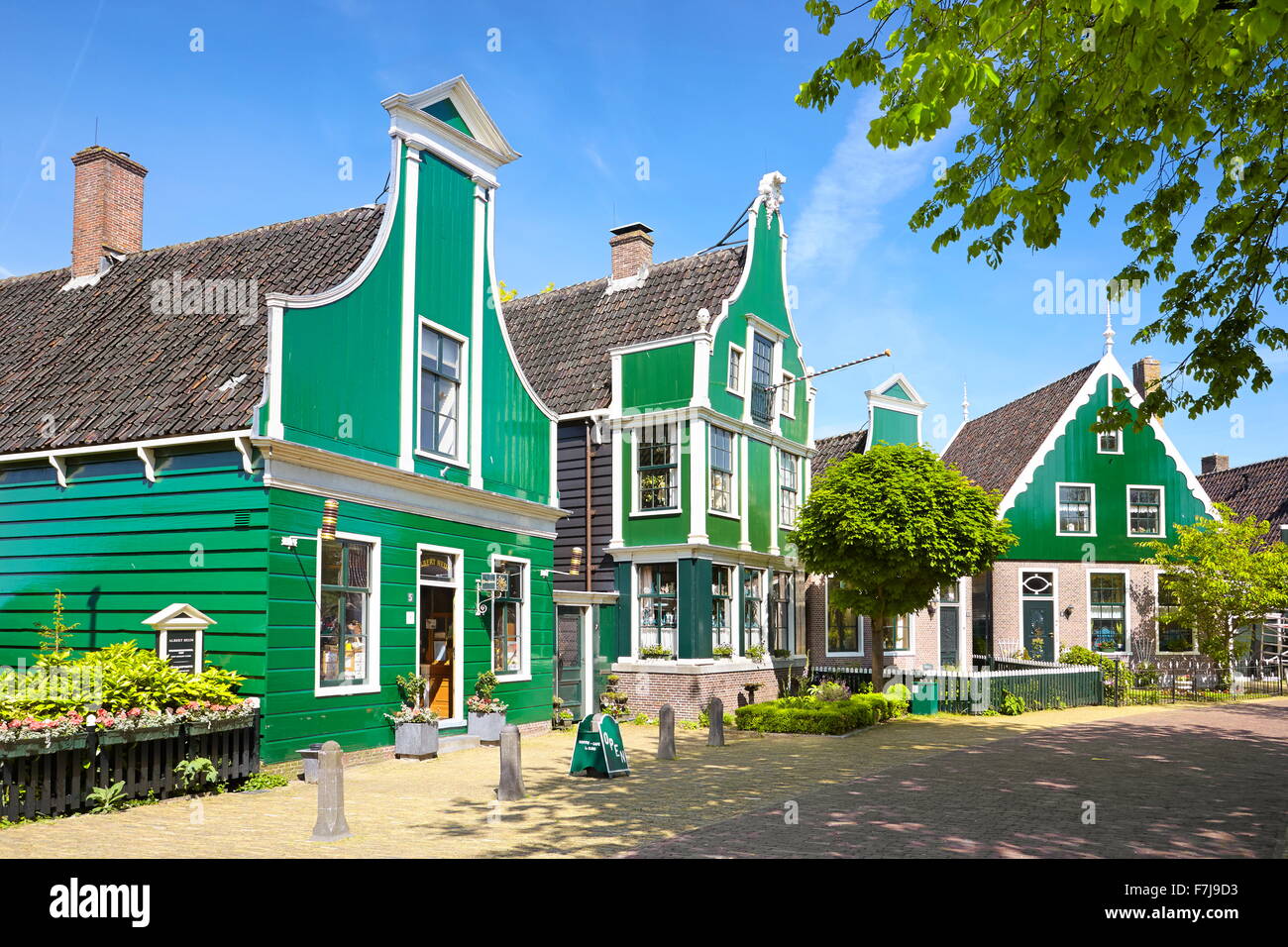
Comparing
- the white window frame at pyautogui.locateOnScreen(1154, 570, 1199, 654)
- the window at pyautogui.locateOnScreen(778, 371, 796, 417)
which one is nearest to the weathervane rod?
the window at pyautogui.locateOnScreen(778, 371, 796, 417)

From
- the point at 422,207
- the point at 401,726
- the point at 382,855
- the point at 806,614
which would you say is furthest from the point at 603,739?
the point at 806,614

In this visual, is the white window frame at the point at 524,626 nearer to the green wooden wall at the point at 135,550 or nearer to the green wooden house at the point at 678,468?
the green wooden house at the point at 678,468

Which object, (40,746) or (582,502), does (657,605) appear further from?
(40,746)

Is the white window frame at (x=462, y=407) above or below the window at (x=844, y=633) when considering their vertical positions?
above

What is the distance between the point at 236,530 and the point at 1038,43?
10.7 m

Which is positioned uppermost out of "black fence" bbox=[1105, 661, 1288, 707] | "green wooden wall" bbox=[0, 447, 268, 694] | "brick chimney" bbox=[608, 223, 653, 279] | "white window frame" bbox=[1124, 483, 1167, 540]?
"brick chimney" bbox=[608, 223, 653, 279]

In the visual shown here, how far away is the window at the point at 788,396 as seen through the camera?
90.1 ft

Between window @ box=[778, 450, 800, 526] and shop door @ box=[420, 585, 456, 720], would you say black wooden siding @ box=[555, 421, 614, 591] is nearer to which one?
window @ box=[778, 450, 800, 526]

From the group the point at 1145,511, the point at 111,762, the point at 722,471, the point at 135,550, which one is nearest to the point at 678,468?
the point at 722,471

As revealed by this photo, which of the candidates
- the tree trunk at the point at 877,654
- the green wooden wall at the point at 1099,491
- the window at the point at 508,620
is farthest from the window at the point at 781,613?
the green wooden wall at the point at 1099,491

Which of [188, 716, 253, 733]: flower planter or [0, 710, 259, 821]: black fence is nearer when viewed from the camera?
[0, 710, 259, 821]: black fence

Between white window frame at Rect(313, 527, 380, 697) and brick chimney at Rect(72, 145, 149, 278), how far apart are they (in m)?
8.38

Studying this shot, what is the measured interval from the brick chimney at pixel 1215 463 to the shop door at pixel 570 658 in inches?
1444

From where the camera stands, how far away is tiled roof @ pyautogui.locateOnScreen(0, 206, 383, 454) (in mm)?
14497
